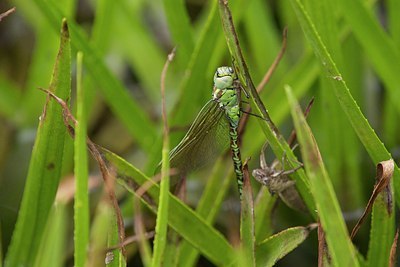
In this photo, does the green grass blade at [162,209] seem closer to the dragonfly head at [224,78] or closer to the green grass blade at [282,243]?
the green grass blade at [282,243]

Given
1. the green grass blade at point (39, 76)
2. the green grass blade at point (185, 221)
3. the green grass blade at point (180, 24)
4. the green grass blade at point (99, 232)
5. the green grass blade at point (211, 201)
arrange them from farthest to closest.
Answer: the green grass blade at point (39, 76) → the green grass blade at point (180, 24) → the green grass blade at point (211, 201) → the green grass blade at point (185, 221) → the green grass blade at point (99, 232)

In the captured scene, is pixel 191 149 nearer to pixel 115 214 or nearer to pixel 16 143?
pixel 115 214

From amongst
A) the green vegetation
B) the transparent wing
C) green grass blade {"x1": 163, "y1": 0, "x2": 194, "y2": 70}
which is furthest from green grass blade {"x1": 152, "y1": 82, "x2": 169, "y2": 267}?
green grass blade {"x1": 163, "y1": 0, "x2": 194, "y2": 70}

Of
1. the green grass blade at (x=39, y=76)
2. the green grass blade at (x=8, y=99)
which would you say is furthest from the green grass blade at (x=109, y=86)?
the green grass blade at (x=8, y=99)

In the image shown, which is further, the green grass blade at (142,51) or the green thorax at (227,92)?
the green grass blade at (142,51)

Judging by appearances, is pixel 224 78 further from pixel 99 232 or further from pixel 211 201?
pixel 99 232

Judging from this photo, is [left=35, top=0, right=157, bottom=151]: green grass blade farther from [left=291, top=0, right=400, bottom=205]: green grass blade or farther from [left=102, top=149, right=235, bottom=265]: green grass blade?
[left=291, top=0, right=400, bottom=205]: green grass blade
